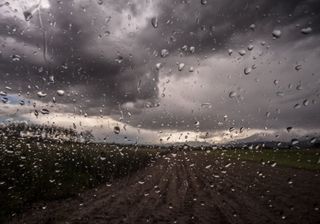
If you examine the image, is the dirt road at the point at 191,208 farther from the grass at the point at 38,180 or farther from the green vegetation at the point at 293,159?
the green vegetation at the point at 293,159

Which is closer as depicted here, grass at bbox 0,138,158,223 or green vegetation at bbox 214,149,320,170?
grass at bbox 0,138,158,223

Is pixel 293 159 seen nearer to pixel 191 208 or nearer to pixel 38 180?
pixel 38 180

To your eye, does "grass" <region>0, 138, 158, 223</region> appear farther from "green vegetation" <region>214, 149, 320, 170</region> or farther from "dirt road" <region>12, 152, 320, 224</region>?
"green vegetation" <region>214, 149, 320, 170</region>

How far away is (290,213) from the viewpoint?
39.0ft

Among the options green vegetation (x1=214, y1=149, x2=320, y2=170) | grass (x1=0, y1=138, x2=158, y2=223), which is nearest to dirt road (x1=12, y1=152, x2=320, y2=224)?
grass (x1=0, y1=138, x2=158, y2=223)

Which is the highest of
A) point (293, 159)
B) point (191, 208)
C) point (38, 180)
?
point (293, 159)

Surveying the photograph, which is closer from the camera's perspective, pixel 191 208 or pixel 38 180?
pixel 191 208

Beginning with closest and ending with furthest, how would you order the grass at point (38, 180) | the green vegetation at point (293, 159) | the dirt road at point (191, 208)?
the dirt road at point (191, 208)
the grass at point (38, 180)
the green vegetation at point (293, 159)

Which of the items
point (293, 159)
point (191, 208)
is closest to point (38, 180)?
point (191, 208)

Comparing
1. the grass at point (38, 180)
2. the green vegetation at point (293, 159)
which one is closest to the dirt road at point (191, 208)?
the grass at point (38, 180)

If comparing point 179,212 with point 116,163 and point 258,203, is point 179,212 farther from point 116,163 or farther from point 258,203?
point 116,163

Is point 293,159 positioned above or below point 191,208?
above

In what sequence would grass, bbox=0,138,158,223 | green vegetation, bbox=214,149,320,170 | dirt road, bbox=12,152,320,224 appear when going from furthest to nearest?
green vegetation, bbox=214,149,320,170 → grass, bbox=0,138,158,223 → dirt road, bbox=12,152,320,224

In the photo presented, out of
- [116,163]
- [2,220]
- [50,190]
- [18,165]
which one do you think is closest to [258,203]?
[2,220]
